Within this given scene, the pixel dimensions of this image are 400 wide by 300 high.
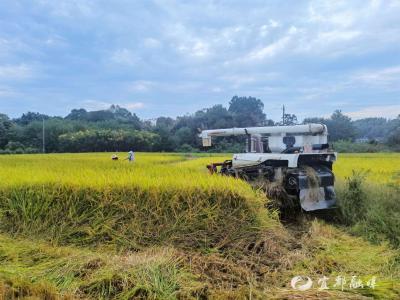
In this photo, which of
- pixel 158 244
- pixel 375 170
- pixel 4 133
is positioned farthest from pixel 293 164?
pixel 4 133

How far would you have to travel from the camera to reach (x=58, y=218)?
3.79 meters

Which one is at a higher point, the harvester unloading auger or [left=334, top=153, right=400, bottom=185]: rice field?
the harvester unloading auger

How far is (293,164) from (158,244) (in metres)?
2.44

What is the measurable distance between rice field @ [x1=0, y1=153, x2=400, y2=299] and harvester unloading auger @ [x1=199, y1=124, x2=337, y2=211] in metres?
0.65

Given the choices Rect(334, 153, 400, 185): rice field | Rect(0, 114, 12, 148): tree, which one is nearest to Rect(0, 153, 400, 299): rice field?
Rect(334, 153, 400, 185): rice field

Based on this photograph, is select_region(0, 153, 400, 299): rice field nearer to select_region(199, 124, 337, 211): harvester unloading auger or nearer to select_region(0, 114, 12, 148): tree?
select_region(199, 124, 337, 211): harvester unloading auger

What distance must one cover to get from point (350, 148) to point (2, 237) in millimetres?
30691

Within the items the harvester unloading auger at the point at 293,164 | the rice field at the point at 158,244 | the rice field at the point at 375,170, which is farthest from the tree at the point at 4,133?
the harvester unloading auger at the point at 293,164

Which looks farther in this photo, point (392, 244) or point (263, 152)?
point (263, 152)

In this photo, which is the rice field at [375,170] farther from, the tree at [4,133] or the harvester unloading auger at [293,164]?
the tree at [4,133]

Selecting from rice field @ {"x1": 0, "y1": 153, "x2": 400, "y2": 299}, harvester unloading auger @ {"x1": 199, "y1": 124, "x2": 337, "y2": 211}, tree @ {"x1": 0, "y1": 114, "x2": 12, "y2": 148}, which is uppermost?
tree @ {"x1": 0, "y1": 114, "x2": 12, "y2": 148}

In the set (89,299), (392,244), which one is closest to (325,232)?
(392,244)

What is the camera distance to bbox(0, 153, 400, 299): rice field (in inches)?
105

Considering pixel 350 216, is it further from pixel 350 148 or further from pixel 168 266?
pixel 350 148
